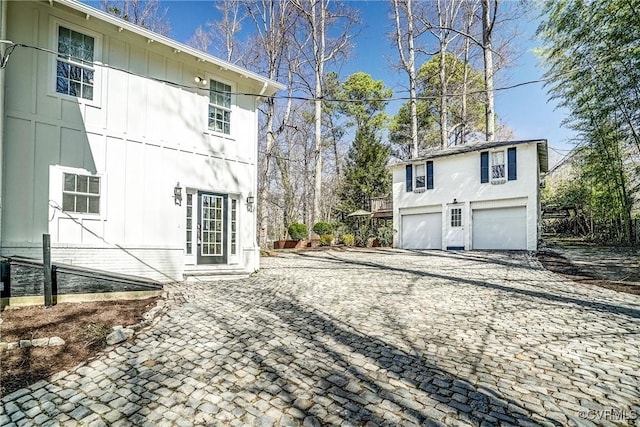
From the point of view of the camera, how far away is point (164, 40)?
6.87m

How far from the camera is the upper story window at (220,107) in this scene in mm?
7965

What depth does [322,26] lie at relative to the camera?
16.9 m

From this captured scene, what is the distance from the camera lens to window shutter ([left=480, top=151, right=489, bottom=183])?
14.6m

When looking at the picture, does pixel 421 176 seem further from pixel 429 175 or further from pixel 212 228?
pixel 212 228

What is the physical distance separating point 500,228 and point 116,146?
46.4 ft

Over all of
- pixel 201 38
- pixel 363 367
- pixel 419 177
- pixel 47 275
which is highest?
pixel 201 38

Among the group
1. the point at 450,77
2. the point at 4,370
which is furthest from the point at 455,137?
the point at 4,370

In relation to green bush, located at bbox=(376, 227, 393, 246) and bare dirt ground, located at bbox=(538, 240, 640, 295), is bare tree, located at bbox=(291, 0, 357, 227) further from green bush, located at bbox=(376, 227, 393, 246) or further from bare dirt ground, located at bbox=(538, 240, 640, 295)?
bare dirt ground, located at bbox=(538, 240, 640, 295)

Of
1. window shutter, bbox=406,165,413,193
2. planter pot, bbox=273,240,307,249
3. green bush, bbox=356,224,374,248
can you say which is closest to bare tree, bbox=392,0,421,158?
window shutter, bbox=406,165,413,193

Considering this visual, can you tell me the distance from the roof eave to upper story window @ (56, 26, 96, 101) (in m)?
0.49

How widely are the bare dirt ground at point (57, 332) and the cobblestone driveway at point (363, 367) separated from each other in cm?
23

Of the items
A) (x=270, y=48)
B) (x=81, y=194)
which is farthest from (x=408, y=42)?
(x=81, y=194)

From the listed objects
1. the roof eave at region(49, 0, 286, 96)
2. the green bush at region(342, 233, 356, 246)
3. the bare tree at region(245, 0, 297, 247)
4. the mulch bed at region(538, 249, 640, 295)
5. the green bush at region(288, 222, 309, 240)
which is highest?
the bare tree at region(245, 0, 297, 247)

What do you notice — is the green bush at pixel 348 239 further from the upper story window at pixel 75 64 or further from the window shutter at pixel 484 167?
the upper story window at pixel 75 64
